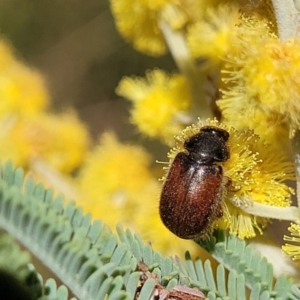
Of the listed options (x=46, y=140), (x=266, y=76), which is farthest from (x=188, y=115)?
(x=46, y=140)

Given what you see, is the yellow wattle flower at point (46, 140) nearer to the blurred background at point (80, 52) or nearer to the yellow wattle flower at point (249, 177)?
the yellow wattle flower at point (249, 177)

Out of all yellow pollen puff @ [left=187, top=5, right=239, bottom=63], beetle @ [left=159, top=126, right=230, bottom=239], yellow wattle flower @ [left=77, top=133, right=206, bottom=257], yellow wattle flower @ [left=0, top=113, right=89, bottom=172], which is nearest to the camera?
beetle @ [left=159, top=126, right=230, bottom=239]

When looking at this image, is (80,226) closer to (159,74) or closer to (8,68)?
(159,74)

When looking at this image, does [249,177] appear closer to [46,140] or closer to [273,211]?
[273,211]

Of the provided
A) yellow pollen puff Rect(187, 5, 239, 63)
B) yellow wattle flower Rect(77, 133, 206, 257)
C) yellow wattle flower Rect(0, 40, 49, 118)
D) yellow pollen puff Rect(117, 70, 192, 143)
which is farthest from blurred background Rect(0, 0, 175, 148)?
yellow pollen puff Rect(187, 5, 239, 63)

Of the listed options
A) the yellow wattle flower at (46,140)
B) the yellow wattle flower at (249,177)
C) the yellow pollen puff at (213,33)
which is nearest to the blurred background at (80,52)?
the yellow wattle flower at (46,140)

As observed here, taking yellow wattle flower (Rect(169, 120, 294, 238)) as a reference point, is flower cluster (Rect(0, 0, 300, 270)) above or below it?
above

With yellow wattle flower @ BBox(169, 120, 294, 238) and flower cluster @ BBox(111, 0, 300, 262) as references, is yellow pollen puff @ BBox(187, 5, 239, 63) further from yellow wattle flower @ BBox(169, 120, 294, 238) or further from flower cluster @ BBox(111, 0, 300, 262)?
yellow wattle flower @ BBox(169, 120, 294, 238)
